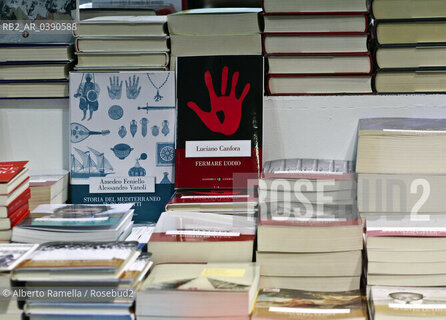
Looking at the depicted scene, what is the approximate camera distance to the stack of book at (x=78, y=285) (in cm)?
158

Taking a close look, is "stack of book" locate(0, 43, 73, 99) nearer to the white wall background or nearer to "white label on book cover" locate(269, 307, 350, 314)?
the white wall background

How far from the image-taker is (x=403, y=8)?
2.16 metres

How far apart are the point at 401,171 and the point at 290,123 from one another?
0.46 metres

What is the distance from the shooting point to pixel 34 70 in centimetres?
229

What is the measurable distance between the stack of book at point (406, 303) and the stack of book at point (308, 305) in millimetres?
43

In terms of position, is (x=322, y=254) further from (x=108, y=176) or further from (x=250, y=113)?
(x=108, y=176)

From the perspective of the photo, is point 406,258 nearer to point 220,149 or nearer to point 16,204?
point 220,149

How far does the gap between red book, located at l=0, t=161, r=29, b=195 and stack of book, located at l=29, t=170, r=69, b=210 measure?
109 mm

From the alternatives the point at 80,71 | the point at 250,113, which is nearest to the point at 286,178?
the point at 250,113

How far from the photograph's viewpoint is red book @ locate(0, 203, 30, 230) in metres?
1.87

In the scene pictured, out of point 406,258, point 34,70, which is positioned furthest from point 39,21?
point 406,258

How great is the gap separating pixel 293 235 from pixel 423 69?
0.79m

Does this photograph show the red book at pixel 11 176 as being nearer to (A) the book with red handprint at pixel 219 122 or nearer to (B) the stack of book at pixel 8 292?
(B) the stack of book at pixel 8 292

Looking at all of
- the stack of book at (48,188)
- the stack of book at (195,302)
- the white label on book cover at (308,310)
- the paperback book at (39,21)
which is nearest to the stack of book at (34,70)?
the paperback book at (39,21)
